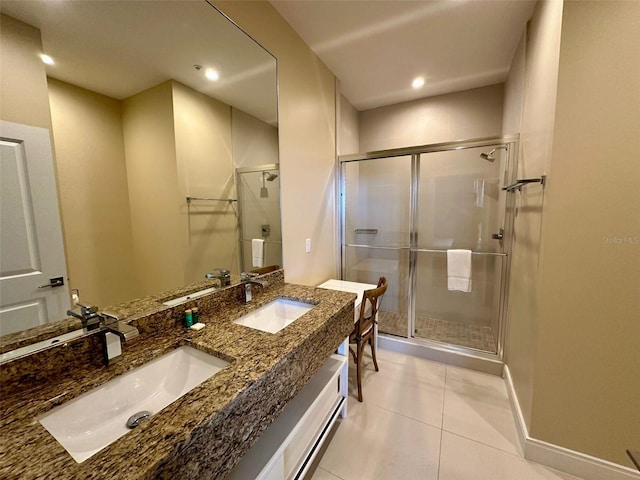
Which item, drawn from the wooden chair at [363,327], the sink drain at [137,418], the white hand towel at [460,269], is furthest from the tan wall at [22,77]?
the white hand towel at [460,269]

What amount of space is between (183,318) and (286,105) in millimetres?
1594

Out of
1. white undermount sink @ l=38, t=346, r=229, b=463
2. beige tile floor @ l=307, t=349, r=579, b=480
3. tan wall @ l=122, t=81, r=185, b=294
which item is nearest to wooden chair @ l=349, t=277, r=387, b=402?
beige tile floor @ l=307, t=349, r=579, b=480

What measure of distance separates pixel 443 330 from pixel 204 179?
280cm

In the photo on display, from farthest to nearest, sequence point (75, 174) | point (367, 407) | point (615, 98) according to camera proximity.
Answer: point (367, 407) < point (615, 98) < point (75, 174)

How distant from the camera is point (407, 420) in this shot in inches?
68.0

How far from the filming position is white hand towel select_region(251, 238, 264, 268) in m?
1.70

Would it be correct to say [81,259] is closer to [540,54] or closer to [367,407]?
[367,407]

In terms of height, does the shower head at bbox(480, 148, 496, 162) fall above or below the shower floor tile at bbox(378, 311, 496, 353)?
above

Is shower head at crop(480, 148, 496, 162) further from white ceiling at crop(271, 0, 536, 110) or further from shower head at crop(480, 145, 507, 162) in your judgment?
white ceiling at crop(271, 0, 536, 110)

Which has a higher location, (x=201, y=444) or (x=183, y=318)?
(x=183, y=318)

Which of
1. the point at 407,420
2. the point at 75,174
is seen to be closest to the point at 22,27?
the point at 75,174

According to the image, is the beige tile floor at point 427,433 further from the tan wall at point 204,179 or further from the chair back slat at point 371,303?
the tan wall at point 204,179

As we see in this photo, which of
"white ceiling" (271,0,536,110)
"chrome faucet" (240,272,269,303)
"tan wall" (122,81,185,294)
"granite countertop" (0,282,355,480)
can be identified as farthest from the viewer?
"white ceiling" (271,0,536,110)

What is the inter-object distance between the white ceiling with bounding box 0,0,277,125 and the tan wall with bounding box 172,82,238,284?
111 mm
